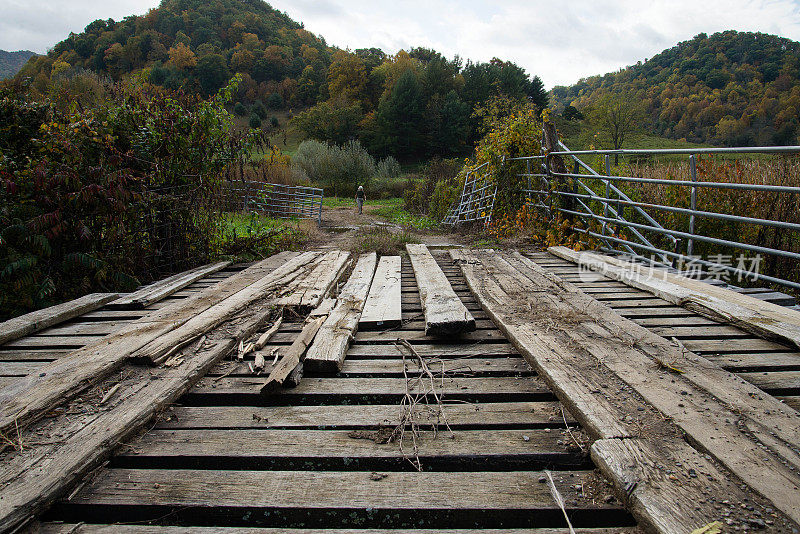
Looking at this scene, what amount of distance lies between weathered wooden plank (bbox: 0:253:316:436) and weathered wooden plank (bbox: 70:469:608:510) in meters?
0.56

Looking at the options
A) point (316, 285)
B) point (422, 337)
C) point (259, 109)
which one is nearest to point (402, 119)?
point (259, 109)

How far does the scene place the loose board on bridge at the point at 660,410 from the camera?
1.18m

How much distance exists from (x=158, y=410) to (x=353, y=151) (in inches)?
1057

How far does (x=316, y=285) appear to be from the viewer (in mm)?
3646

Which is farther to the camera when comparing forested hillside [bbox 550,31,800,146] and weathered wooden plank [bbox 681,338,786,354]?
forested hillside [bbox 550,31,800,146]

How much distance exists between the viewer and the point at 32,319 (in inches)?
110

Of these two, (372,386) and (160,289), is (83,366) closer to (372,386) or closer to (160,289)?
(372,386)

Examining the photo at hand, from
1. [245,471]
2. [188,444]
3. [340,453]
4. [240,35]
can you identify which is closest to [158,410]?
[188,444]

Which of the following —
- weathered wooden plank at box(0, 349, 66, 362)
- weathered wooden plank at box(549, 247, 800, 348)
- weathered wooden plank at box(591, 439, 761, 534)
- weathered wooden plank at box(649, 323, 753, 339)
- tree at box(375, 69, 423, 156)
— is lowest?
weathered wooden plank at box(0, 349, 66, 362)

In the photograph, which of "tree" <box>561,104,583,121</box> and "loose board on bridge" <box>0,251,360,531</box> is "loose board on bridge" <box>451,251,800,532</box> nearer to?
"loose board on bridge" <box>0,251,360,531</box>

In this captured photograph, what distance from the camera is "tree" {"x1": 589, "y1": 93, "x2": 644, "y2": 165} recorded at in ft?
159

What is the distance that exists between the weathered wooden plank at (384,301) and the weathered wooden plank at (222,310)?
2.22 feet

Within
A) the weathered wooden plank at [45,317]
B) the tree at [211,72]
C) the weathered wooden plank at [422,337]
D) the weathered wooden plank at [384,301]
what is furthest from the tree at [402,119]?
the weathered wooden plank at [422,337]

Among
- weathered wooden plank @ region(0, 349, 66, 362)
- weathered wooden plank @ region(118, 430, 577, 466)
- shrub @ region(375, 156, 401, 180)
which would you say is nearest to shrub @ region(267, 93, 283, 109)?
shrub @ region(375, 156, 401, 180)
